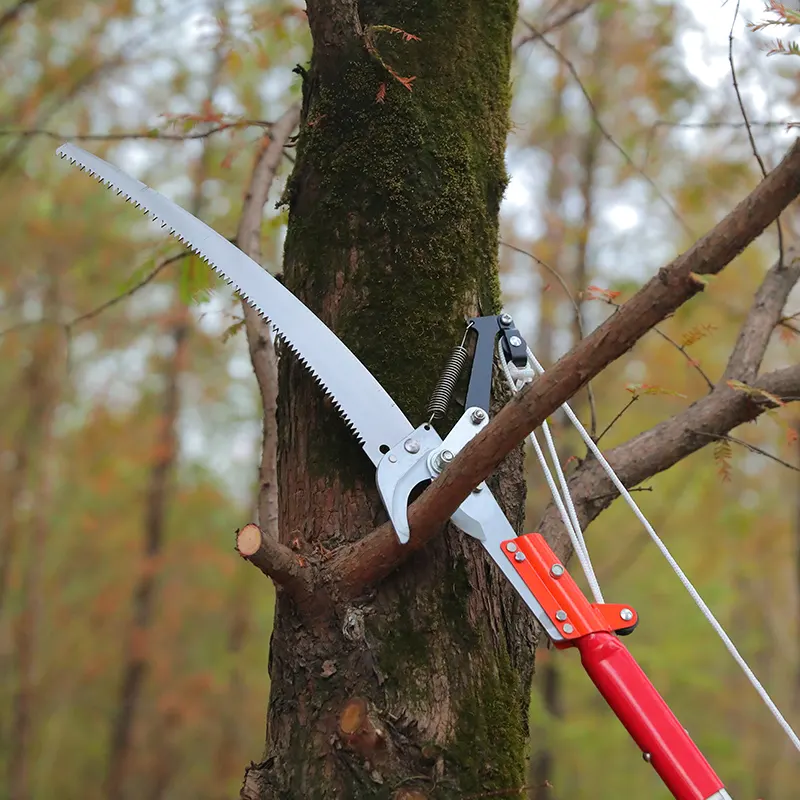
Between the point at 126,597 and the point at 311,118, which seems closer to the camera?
the point at 311,118

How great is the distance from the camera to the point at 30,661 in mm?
10867

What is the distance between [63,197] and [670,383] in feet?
25.0

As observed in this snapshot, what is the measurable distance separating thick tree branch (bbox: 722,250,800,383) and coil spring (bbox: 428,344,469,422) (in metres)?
0.98

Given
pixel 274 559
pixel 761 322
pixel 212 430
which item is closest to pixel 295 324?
pixel 274 559

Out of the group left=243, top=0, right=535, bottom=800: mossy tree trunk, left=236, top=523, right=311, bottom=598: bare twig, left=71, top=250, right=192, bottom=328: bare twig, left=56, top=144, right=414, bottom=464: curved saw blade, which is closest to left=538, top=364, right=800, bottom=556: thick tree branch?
left=243, top=0, right=535, bottom=800: mossy tree trunk

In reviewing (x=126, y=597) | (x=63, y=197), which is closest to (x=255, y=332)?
(x=63, y=197)

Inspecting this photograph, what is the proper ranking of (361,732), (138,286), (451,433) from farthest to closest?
(138,286) → (451,433) → (361,732)

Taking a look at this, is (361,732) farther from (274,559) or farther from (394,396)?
(394,396)

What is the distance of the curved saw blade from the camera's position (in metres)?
1.63

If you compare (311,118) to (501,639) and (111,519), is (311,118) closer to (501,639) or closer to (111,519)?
(501,639)

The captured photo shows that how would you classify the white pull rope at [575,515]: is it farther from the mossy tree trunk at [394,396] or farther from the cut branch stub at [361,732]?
the cut branch stub at [361,732]

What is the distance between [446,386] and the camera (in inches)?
65.5

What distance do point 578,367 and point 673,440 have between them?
105 centimetres

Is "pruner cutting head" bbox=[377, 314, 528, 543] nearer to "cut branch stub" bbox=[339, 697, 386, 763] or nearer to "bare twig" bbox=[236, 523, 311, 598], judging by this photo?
"bare twig" bbox=[236, 523, 311, 598]
